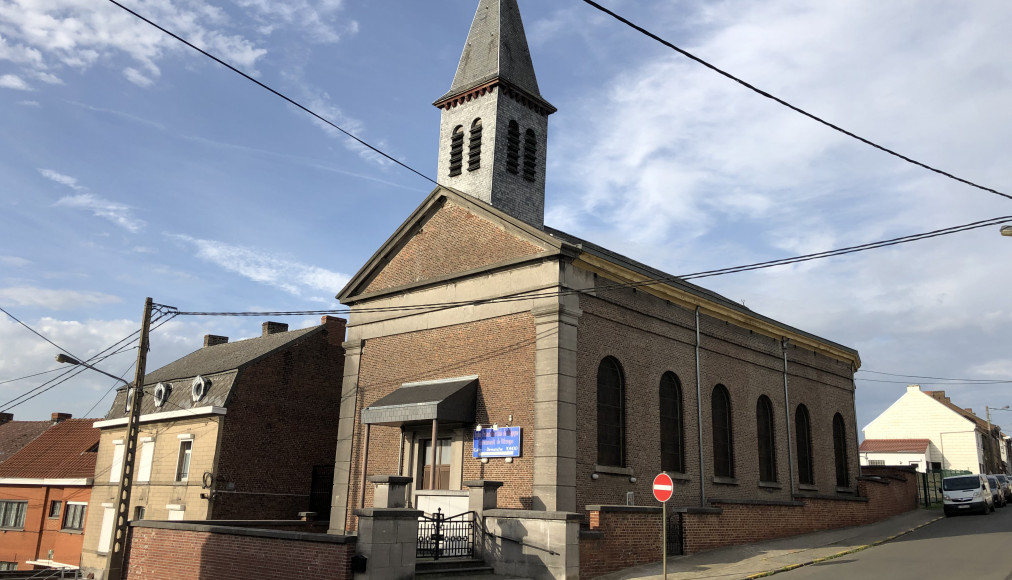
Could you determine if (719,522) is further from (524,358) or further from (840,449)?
(840,449)

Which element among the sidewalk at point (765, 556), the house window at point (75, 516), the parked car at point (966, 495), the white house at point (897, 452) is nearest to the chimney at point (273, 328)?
the house window at point (75, 516)

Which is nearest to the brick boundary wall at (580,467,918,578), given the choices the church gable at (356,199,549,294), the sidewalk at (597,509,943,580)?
the sidewalk at (597,509,943,580)

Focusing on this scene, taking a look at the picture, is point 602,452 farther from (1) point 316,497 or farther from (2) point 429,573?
(1) point 316,497

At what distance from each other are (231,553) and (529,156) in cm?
1521

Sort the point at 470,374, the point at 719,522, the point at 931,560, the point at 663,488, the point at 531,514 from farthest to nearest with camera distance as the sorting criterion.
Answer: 1. the point at 470,374
2. the point at 719,522
3. the point at 931,560
4. the point at 531,514
5. the point at 663,488

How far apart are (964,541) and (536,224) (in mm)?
15658

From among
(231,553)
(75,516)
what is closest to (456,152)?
(231,553)

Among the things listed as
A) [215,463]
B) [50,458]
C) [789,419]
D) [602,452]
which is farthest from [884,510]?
[50,458]

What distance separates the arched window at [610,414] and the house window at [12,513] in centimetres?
3039

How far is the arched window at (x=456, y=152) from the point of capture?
26203 mm

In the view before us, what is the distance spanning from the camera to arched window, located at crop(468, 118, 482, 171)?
25562 millimetres

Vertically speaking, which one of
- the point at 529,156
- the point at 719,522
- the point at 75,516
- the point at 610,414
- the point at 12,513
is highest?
the point at 529,156

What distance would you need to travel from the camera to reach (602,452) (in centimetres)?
2142

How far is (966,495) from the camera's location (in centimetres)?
3281
